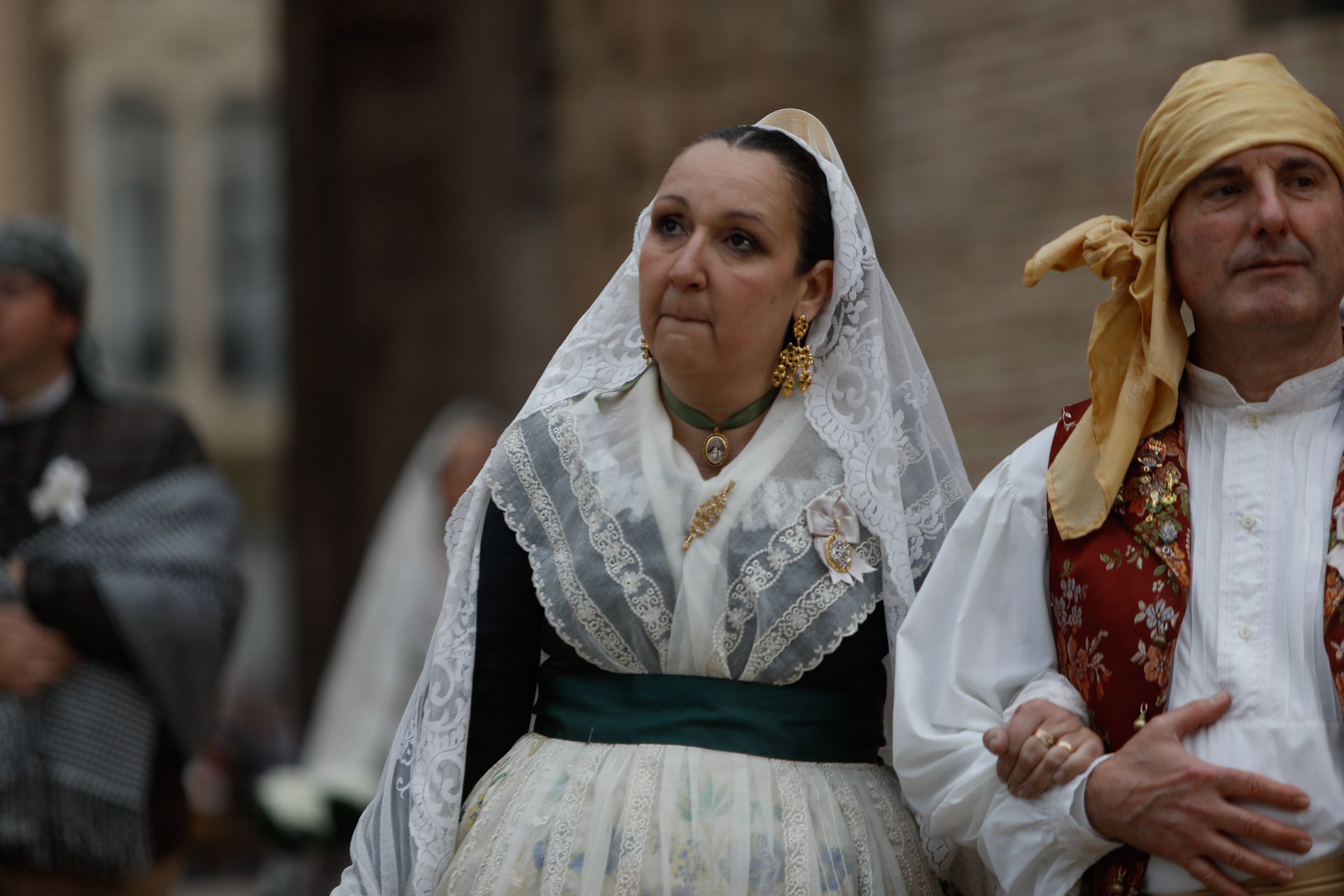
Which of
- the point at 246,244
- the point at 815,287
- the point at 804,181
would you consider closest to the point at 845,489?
the point at 815,287

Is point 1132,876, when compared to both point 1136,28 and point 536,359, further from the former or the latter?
point 536,359

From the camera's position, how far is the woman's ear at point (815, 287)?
131 inches

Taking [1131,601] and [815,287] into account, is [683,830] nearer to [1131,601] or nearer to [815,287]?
[1131,601]

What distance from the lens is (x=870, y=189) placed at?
7477mm

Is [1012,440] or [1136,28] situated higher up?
[1136,28]

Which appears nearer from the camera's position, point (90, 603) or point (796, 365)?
point (796, 365)

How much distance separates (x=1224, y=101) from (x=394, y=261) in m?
9.13

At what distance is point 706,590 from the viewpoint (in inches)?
125

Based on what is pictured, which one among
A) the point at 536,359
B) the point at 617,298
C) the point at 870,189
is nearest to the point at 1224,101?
the point at 617,298

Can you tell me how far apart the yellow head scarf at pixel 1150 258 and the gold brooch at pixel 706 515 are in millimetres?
556

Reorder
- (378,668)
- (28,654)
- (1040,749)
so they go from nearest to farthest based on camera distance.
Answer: (1040,749) → (28,654) → (378,668)

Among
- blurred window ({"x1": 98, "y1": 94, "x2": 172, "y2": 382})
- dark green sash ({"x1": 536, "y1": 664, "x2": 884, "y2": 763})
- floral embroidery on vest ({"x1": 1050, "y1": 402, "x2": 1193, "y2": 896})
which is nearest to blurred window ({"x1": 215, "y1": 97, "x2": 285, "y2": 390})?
blurred window ({"x1": 98, "y1": 94, "x2": 172, "y2": 382})

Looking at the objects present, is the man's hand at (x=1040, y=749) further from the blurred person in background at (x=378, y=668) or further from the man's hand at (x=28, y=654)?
the blurred person in background at (x=378, y=668)

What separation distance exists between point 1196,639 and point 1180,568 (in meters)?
0.11
